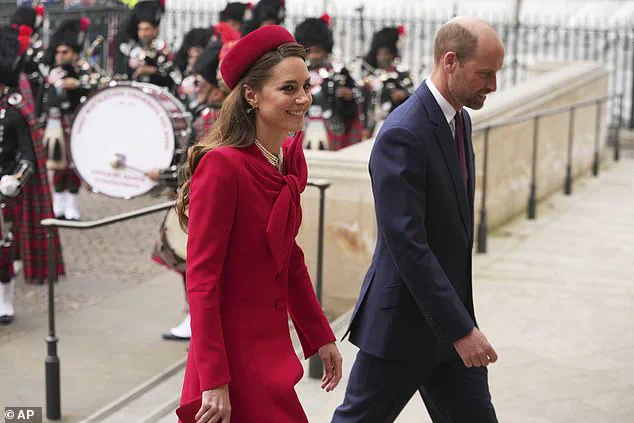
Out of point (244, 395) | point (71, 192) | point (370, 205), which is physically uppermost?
point (244, 395)

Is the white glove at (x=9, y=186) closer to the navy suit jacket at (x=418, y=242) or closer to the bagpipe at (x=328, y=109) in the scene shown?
the bagpipe at (x=328, y=109)

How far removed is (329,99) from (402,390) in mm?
7574

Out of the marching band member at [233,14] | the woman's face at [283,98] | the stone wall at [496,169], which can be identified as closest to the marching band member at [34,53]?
the marching band member at [233,14]

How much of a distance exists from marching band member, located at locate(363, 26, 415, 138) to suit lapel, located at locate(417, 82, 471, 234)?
8167 mm

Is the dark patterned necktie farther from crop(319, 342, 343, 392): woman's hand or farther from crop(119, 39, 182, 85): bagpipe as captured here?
crop(119, 39, 182, 85): bagpipe

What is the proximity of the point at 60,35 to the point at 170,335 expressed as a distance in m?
5.04

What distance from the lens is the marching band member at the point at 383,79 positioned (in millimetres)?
11828

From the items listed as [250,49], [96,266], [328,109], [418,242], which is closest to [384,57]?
[328,109]

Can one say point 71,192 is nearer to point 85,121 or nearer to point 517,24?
point 85,121

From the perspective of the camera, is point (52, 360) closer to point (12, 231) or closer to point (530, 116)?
point (12, 231)

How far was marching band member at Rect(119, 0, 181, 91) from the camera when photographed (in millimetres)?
11242

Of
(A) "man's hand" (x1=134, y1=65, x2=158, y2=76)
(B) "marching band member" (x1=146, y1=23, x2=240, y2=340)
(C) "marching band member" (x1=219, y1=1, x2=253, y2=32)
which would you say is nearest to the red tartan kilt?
(B) "marching band member" (x1=146, y1=23, x2=240, y2=340)

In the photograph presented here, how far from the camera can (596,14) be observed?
2430 centimetres

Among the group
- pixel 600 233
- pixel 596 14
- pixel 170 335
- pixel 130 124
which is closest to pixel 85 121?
pixel 130 124
